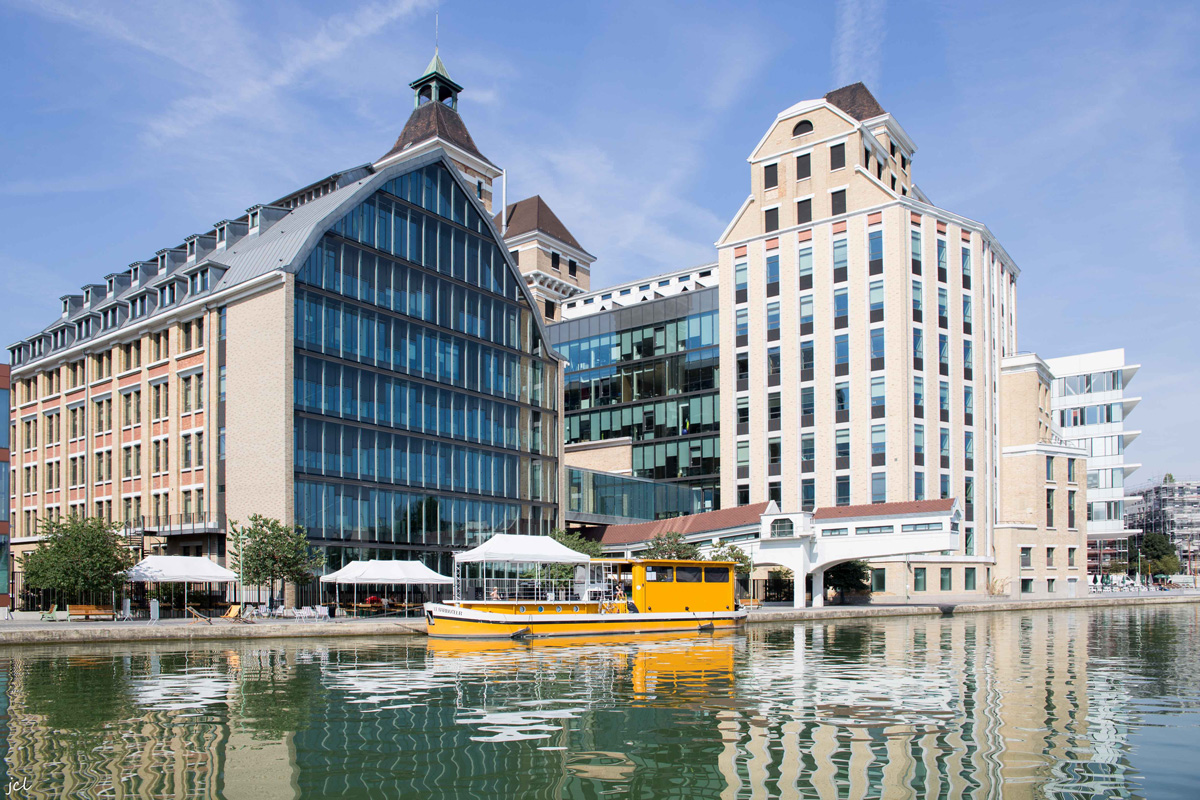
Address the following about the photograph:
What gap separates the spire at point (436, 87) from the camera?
372 feet

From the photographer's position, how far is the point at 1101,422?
135 metres

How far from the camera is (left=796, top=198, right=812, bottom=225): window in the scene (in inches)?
3602

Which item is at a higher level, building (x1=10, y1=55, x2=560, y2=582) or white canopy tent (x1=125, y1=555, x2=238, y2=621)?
building (x1=10, y1=55, x2=560, y2=582)

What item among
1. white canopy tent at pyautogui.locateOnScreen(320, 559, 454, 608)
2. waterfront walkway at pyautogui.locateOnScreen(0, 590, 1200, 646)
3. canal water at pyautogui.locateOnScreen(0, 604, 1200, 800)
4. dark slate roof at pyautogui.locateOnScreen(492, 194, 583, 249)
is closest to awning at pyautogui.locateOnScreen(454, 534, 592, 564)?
waterfront walkway at pyautogui.locateOnScreen(0, 590, 1200, 646)

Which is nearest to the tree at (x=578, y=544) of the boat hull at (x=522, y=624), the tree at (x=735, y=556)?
the tree at (x=735, y=556)

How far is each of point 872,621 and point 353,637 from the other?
3002 centimetres

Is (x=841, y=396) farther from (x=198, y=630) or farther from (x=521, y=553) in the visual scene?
(x=198, y=630)

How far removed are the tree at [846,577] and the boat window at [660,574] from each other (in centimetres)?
3036

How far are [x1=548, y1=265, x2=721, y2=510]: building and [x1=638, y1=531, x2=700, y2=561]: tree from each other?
92.1 ft

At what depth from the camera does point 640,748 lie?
1817 cm

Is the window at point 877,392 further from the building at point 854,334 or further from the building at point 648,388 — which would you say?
the building at point 648,388

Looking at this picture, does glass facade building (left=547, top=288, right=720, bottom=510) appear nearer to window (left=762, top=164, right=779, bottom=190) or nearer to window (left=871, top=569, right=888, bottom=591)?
window (left=762, top=164, right=779, bottom=190)

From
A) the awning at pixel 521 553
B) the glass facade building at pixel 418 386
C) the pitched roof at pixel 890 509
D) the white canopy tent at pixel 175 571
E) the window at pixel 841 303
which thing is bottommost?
the white canopy tent at pixel 175 571

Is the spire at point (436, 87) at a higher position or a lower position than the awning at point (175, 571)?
higher
